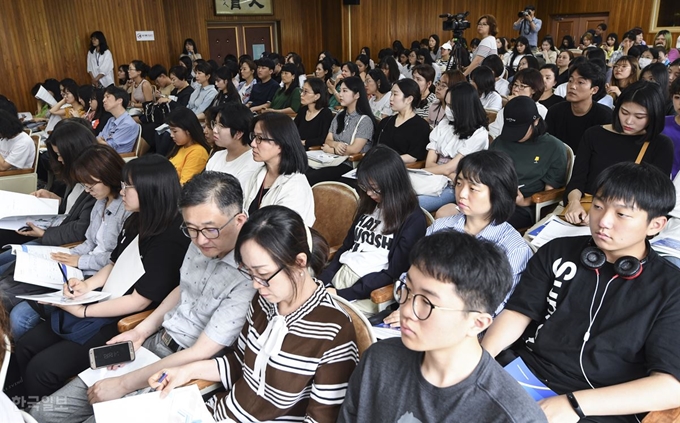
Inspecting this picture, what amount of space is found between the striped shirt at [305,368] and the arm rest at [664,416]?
724 millimetres

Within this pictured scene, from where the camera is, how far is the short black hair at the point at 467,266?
3.23ft

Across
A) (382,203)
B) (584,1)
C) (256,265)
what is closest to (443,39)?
(584,1)

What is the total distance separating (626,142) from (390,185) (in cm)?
132

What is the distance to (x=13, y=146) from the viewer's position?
149 inches

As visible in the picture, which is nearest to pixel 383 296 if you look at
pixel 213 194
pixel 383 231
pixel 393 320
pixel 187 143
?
pixel 393 320

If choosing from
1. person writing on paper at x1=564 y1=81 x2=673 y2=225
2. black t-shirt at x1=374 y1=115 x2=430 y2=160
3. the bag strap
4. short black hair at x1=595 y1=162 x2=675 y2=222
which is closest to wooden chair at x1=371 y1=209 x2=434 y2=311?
short black hair at x1=595 y1=162 x2=675 y2=222

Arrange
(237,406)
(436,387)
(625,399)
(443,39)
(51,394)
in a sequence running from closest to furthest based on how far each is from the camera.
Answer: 1. (436,387)
2. (625,399)
3. (237,406)
4. (51,394)
5. (443,39)

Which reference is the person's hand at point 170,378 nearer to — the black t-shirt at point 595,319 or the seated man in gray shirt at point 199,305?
the seated man in gray shirt at point 199,305

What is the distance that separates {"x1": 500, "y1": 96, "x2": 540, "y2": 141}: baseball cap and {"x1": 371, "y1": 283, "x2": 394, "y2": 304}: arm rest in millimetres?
1325

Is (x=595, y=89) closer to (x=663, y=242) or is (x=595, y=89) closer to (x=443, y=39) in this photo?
(x=663, y=242)

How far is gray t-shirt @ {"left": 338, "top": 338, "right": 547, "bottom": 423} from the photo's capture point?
0.96 m

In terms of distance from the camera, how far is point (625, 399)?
4.01 ft

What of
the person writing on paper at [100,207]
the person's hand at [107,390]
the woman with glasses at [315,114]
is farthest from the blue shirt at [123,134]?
the person's hand at [107,390]

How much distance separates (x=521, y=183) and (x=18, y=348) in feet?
8.12
